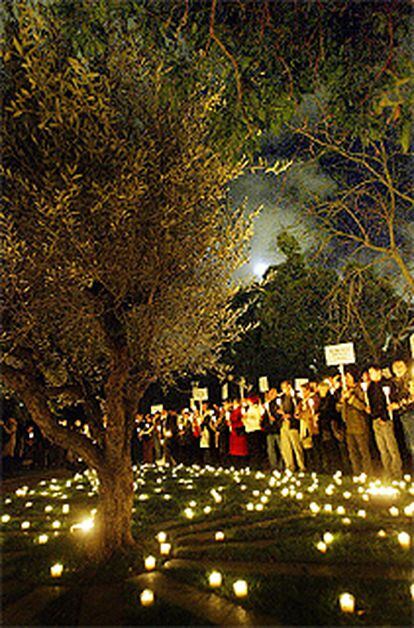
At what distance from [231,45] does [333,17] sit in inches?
55.3

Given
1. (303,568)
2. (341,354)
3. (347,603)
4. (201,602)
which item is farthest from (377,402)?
(201,602)

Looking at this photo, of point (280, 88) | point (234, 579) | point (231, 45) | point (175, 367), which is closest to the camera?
point (234, 579)

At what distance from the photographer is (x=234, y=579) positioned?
450cm

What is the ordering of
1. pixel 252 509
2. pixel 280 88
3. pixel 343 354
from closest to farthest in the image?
pixel 280 88
pixel 252 509
pixel 343 354

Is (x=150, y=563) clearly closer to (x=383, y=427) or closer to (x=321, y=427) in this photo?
(x=383, y=427)

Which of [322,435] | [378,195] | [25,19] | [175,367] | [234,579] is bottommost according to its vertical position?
[234,579]

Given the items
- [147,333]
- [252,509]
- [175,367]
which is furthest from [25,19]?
[252,509]

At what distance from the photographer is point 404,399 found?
10.1 m

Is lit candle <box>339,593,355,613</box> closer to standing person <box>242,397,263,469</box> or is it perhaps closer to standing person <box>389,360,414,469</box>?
standing person <box>389,360,414,469</box>

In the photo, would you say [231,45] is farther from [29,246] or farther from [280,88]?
[29,246]

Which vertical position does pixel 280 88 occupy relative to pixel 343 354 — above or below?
above

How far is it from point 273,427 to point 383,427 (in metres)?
3.99

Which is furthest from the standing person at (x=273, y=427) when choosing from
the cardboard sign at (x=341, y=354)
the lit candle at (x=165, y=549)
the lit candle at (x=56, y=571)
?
the lit candle at (x=56, y=571)

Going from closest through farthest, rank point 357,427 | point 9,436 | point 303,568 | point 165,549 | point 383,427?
point 303,568
point 165,549
point 383,427
point 357,427
point 9,436
